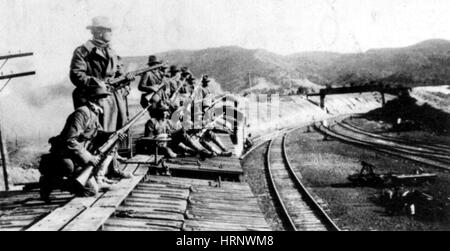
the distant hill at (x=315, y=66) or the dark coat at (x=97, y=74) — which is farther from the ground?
the distant hill at (x=315, y=66)

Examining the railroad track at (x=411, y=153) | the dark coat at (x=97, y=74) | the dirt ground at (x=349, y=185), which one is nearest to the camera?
the dark coat at (x=97, y=74)

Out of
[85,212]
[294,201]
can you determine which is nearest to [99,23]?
[85,212]

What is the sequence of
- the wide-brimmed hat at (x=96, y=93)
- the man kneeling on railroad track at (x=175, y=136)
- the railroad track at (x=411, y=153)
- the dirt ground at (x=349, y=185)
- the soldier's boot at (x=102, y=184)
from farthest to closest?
the railroad track at (x=411, y=153), the dirt ground at (x=349, y=185), the man kneeling on railroad track at (x=175, y=136), the wide-brimmed hat at (x=96, y=93), the soldier's boot at (x=102, y=184)

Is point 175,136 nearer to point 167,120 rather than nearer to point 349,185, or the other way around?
point 167,120

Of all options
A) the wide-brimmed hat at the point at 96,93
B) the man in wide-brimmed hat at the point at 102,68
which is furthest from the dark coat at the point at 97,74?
the wide-brimmed hat at the point at 96,93


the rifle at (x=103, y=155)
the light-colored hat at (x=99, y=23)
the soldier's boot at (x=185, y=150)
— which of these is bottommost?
the soldier's boot at (x=185, y=150)

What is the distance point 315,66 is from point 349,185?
99350mm

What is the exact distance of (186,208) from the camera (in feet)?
15.1

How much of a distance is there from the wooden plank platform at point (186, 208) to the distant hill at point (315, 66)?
191 feet

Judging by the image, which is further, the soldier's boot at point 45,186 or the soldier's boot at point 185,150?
the soldier's boot at point 185,150

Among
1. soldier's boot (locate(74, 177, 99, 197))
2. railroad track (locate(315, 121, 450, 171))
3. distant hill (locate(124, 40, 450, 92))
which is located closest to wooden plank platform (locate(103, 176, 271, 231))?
Result: soldier's boot (locate(74, 177, 99, 197))

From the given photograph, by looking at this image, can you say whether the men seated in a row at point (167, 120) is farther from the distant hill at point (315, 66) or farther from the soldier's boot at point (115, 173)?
the distant hill at point (315, 66)

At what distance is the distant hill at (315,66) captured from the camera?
2751 inches
